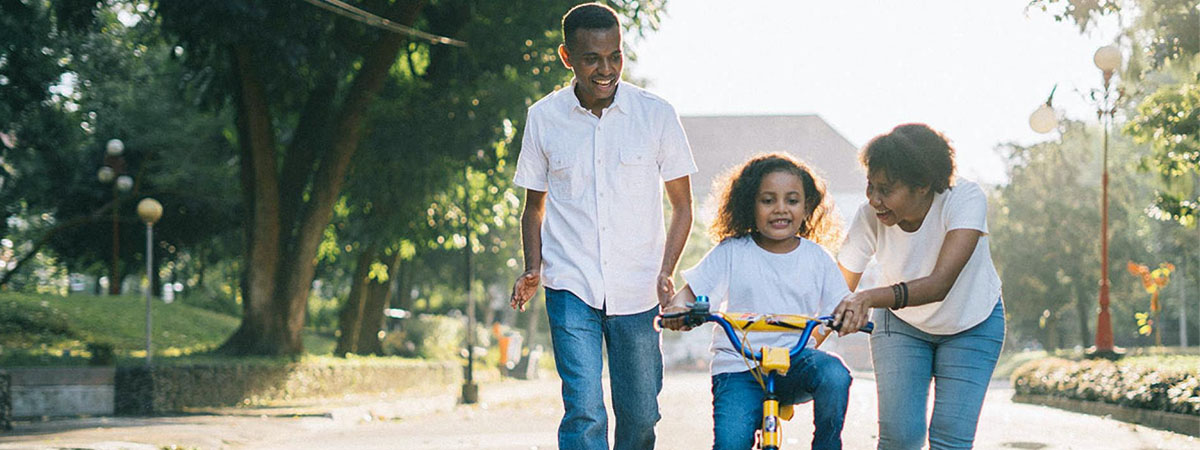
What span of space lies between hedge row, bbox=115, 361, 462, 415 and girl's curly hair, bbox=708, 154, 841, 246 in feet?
44.6

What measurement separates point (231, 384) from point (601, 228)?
14.3 m

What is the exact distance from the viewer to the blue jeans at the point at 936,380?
17.5 feet

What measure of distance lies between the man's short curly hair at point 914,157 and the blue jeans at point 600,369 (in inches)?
39.0

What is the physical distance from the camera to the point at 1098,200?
1740 inches

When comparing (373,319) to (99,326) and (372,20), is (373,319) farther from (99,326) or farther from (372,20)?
(372,20)

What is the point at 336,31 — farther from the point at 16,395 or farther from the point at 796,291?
the point at 796,291

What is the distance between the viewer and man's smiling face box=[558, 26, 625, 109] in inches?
209

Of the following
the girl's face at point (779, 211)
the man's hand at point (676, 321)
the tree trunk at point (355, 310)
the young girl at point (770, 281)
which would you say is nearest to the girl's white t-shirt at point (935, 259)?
the young girl at point (770, 281)

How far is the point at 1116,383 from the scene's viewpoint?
19.7m

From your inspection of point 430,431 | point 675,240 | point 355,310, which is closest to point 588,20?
point 675,240

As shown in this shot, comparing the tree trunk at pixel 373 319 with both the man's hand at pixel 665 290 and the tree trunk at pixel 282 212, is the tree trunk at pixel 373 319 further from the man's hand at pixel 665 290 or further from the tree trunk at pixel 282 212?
the man's hand at pixel 665 290

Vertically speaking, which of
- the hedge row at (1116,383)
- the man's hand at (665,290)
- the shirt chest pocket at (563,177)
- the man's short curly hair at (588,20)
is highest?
the man's short curly hair at (588,20)

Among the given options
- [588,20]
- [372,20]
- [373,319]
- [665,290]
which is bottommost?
[665,290]

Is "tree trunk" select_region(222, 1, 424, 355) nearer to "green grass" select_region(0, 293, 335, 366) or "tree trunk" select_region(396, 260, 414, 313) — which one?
"green grass" select_region(0, 293, 335, 366)
